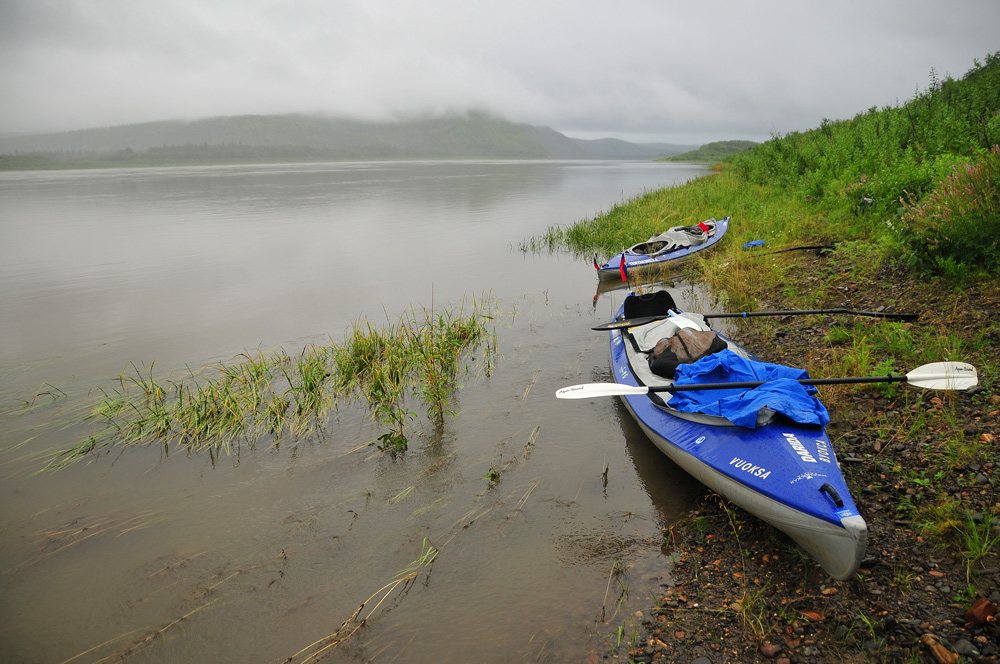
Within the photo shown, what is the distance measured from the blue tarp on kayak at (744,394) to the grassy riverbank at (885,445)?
0.73m

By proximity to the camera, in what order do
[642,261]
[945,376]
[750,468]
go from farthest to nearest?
[642,261], [945,376], [750,468]

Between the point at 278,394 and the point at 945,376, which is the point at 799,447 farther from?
the point at 278,394

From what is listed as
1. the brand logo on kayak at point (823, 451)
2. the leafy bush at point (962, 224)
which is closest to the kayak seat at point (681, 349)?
the brand logo on kayak at point (823, 451)

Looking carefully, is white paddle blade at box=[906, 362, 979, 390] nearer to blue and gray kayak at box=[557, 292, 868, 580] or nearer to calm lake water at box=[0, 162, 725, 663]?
blue and gray kayak at box=[557, 292, 868, 580]

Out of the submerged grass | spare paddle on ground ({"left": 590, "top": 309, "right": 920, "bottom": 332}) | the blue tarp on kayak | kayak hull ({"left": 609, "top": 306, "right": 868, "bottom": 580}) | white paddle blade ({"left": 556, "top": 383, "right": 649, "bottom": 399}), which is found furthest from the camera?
spare paddle on ground ({"left": 590, "top": 309, "right": 920, "bottom": 332})

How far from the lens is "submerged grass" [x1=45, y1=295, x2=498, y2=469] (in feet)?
22.9

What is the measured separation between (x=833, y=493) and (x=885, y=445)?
73.3 inches

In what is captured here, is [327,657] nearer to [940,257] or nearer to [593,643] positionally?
[593,643]

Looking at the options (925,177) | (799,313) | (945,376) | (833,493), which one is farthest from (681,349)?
(925,177)

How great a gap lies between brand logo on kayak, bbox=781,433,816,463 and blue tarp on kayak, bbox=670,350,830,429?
238 mm

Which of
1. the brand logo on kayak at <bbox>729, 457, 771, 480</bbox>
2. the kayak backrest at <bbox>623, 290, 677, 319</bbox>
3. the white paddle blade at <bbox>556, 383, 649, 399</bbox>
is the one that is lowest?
the brand logo on kayak at <bbox>729, 457, 771, 480</bbox>

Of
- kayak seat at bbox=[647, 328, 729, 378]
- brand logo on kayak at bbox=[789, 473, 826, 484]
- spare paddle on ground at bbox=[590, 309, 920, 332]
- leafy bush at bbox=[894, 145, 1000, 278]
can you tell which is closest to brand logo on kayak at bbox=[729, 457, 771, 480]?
brand logo on kayak at bbox=[789, 473, 826, 484]

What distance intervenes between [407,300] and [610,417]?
24.6 ft

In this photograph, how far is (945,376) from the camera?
5.12 m
